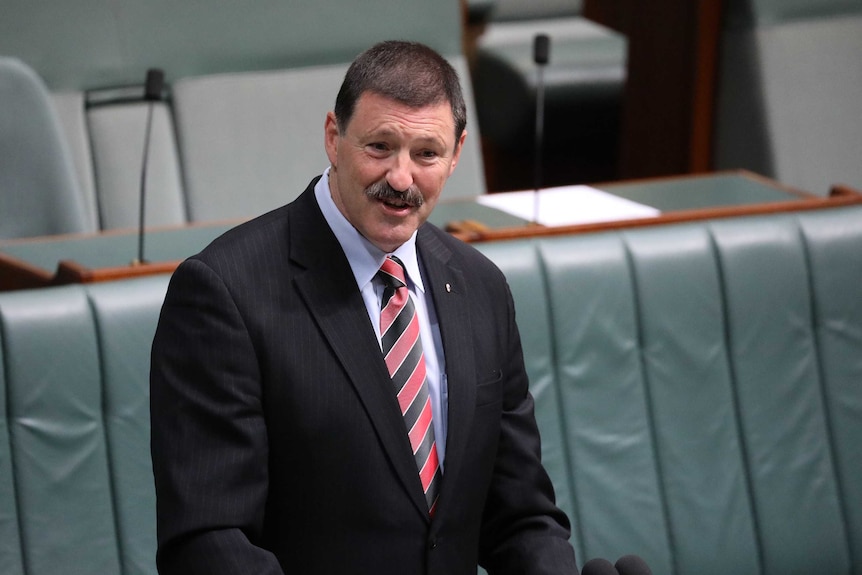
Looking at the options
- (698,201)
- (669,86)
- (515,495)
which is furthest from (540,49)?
(669,86)

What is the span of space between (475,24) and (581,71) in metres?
0.59

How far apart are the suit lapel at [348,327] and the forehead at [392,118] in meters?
0.12

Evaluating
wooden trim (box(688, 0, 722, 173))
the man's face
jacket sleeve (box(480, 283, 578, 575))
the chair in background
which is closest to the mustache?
the man's face

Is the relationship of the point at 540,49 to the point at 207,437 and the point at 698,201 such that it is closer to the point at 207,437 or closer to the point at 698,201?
the point at 698,201

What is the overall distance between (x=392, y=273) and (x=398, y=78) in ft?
0.70

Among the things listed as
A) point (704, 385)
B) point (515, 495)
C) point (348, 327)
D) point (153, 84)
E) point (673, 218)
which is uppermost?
point (153, 84)

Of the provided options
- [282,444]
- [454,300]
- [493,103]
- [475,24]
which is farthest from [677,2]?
[282,444]

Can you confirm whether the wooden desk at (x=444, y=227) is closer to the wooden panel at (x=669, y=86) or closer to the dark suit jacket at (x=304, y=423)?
the dark suit jacket at (x=304, y=423)

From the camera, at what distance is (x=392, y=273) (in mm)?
1307

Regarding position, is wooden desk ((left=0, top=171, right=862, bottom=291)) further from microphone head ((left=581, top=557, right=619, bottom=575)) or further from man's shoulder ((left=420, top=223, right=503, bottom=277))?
microphone head ((left=581, top=557, right=619, bottom=575))

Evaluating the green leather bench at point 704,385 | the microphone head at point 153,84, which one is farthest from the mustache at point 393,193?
the microphone head at point 153,84

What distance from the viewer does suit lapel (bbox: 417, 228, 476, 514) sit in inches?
50.2

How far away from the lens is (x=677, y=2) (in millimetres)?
3393

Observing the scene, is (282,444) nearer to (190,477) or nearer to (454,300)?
(190,477)
